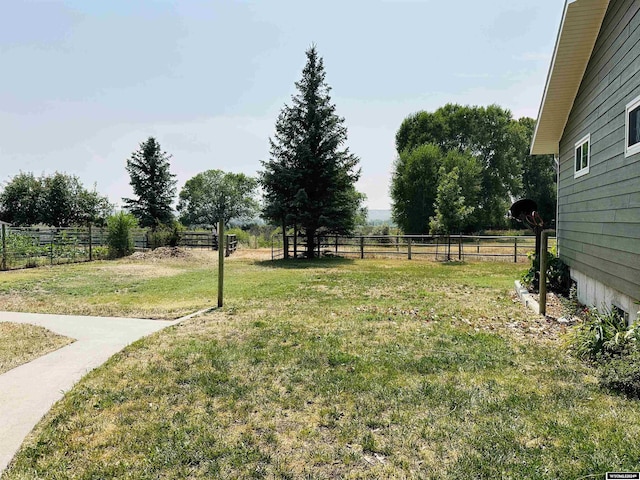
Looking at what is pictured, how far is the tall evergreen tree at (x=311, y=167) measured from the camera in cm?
1891

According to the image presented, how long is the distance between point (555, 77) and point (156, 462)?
8.33 m

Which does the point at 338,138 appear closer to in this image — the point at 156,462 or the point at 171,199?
the point at 156,462

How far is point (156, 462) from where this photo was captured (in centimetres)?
238

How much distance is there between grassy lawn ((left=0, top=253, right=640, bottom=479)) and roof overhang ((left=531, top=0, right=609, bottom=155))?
4.46 metres

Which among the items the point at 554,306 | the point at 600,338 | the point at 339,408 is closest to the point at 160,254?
the point at 554,306

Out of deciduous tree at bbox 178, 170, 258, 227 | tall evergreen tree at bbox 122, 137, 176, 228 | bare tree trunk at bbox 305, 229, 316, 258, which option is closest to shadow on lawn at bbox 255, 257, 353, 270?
bare tree trunk at bbox 305, 229, 316, 258

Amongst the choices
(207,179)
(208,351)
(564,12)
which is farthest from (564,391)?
(207,179)

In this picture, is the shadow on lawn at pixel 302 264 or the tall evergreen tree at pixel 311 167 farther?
the tall evergreen tree at pixel 311 167

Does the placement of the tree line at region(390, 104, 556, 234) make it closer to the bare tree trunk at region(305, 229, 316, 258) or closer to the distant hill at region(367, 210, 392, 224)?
the distant hill at region(367, 210, 392, 224)

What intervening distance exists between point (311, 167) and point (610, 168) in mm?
14778

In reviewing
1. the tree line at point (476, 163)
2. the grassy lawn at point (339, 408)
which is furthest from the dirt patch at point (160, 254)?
the tree line at point (476, 163)

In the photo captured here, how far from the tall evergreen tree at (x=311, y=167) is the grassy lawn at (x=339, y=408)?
1308cm

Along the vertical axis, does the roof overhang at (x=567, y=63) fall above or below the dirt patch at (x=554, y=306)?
above

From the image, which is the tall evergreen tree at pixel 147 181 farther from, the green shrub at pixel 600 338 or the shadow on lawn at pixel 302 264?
the green shrub at pixel 600 338
